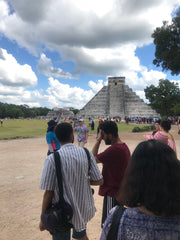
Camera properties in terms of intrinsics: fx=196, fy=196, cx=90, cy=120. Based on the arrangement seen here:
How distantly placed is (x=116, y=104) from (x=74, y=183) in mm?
77494

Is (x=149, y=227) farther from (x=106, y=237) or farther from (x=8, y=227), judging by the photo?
(x=8, y=227)

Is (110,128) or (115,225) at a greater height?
(110,128)

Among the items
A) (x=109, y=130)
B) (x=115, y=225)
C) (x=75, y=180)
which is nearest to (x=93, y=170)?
(x=75, y=180)

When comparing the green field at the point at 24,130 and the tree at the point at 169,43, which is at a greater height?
the tree at the point at 169,43

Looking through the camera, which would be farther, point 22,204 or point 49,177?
point 22,204

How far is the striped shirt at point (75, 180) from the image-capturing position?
6.68ft

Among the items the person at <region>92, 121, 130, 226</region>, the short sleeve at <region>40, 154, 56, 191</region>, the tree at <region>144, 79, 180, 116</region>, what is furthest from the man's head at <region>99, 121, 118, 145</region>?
the tree at <region>144, 79, 180, 116</region>

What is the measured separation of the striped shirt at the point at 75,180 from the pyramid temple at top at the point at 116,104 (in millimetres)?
68342

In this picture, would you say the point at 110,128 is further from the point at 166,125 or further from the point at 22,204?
the point at 22,204

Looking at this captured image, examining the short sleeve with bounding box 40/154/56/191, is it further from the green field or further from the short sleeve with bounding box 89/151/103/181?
the green field

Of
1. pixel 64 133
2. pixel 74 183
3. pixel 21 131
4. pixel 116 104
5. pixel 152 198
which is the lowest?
pixel 21 131

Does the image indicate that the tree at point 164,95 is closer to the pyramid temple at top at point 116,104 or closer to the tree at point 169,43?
the pyramid temple at top at point 116,104

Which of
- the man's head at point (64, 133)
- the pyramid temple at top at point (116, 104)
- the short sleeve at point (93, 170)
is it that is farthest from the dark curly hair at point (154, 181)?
the pyramid temple at top at point (116, 104)

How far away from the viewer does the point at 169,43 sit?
69.9 ft
